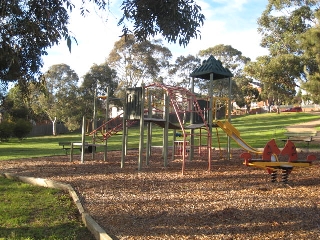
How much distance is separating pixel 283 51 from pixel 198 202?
2062cm

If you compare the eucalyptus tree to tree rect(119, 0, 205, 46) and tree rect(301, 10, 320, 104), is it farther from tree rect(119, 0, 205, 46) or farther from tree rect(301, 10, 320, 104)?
tree rect(119, 0, 205, 46)

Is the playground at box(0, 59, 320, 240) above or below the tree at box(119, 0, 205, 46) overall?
below

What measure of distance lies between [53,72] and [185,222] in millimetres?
43579

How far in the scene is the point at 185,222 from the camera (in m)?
4.92

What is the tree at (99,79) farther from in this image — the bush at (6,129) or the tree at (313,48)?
the tree at (313,48)

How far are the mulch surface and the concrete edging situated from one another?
138mm

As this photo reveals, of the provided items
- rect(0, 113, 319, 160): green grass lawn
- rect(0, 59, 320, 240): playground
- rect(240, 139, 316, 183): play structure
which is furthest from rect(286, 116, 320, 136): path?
rect(0, 59, 320, 240): playground

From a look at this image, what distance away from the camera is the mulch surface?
458 cm

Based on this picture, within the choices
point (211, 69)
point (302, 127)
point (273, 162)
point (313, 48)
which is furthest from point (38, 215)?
point (302, 127)

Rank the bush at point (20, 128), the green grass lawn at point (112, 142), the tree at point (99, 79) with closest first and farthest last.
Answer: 1. the green grass lawn at point (112, 142)
2. the bush at point (20, 128)
3. the tree at point (99, 79)

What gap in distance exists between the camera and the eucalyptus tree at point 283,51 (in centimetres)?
2016

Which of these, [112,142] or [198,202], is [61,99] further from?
[198,202]

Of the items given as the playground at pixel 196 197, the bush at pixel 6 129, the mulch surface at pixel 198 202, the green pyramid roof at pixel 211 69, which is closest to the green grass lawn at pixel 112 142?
the bush at pixel 6 129

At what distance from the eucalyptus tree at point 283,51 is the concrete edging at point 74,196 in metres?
14.2
